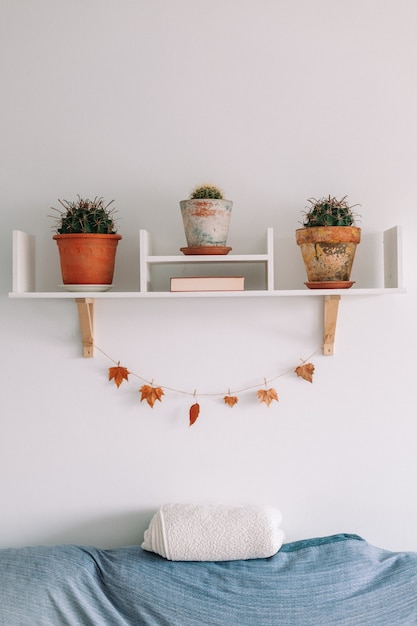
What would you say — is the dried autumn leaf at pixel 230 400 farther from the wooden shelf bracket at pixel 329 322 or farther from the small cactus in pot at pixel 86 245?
the small cactus in pot at pixel 86 245

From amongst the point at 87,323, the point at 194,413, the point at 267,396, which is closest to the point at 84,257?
the point at 87,323

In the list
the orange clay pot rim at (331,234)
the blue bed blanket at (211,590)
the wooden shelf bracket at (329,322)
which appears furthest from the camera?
the wooden shelf bracket at (329,322)

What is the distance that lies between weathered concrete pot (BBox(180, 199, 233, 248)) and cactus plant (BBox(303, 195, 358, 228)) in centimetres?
22

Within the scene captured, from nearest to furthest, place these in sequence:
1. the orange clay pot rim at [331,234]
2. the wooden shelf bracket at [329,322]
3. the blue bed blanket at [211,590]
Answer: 1. the blue bed blanket at [211,590]
2. the orange clay pot rim at [331,234]
3. the wooden shelf bracket at [329,322]

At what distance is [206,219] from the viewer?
1818 millimetres

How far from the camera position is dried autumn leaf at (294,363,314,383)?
1.97 meters

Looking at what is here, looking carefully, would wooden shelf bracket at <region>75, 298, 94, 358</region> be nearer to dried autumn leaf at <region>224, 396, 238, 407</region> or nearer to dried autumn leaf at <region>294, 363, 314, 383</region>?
dried autumn leaf at <region>224, 396, 238, 407</region>

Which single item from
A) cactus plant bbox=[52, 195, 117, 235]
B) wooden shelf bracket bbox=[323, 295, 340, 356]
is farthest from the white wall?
cactus plant bbox=[52, 195, 117, 235]

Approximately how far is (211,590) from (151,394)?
0.55m

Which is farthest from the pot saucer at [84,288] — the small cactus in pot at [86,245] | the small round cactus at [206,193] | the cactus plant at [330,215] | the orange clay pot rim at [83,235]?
Answer: the cactus plant at [330,215]

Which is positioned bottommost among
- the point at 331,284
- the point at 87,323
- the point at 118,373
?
the point at 118,373

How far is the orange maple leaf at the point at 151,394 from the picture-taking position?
1.97 m

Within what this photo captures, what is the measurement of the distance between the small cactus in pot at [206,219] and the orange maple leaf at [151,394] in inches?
16.5

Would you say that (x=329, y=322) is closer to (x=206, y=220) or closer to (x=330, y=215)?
(x=330, y=215)
